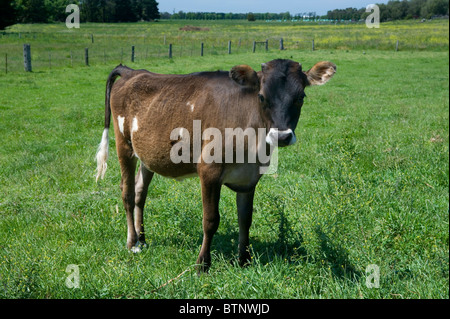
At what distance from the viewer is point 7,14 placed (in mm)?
21828

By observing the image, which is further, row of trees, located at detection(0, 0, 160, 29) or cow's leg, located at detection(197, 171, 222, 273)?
→ row of trees, located at detection(0, 0, 160, 29)

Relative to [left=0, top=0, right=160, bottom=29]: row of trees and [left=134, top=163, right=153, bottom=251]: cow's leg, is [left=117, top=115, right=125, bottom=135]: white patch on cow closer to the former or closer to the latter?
[left=134, top=163, right=153, bottom=251]: cow's leg

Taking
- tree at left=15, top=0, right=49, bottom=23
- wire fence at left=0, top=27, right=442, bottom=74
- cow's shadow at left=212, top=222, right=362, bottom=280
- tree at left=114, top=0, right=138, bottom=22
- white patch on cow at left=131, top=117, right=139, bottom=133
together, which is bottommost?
cow's shadow at left=212, top=222, right=362, bottom=280

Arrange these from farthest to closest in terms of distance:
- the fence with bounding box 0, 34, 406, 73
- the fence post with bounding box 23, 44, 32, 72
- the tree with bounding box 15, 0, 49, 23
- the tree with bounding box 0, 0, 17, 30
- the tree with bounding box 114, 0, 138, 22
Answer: the tree with bounding box 114, 0, 138, 22
the tree with bounding box 15, 0, 49, 23
the fence with bounding box 0, 34, 406, 73
the fence post with bounding box 23, 44, 32, 72
the tree with bounding box 0, 0, 17, 30

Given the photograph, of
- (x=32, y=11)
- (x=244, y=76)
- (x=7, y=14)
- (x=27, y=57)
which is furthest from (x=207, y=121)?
(x=32, y=11)

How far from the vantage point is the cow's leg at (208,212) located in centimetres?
424

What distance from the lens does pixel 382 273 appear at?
3.74 metres

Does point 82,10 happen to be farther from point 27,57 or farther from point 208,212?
point 208,212

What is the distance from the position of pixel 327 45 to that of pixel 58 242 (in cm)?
4378

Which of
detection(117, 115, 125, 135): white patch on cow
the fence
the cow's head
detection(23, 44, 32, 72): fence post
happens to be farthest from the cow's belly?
detection(23, 44, 32, 72): fence post

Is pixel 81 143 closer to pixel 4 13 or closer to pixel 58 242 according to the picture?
pixel 58 242

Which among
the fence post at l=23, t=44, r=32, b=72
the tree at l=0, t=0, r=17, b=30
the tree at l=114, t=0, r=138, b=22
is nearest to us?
the tree at l=0, t=0, r=17, b=30

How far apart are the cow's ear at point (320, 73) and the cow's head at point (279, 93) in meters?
0.10

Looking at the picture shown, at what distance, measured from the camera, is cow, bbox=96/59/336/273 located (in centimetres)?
389
